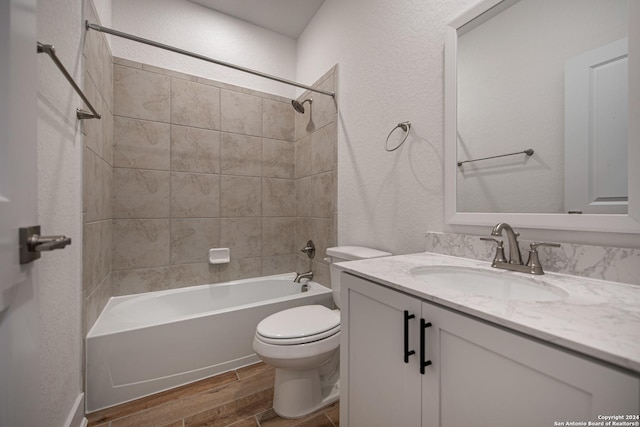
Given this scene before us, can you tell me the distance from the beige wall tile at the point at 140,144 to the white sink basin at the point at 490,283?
2.03 meters

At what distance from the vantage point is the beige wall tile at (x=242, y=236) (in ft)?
7.48

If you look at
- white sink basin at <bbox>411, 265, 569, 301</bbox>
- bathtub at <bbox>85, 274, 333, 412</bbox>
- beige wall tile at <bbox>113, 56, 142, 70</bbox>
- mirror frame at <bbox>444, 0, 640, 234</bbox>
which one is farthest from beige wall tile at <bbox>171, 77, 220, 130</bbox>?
white sink basin at <bbox>411, 265, 569, 301</bbox>

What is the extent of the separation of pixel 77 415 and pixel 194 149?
1.74 m

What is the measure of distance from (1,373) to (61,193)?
89cm

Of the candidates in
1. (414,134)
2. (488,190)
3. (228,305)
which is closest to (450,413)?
(488,190)

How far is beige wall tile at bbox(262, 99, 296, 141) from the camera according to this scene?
244cm

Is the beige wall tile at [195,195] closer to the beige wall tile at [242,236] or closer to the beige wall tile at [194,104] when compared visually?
the beige wall tile at [242,236]

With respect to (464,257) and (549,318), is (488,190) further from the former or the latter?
(549,318)

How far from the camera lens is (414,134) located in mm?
1375

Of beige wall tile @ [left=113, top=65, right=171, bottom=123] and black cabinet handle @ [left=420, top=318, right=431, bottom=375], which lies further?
beige wall tile @ [left=113, top=65, right=171, bottom=123]

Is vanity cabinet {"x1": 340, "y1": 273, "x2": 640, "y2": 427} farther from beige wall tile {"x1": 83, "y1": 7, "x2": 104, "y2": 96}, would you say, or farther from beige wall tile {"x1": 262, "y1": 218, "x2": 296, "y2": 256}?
beige wall tile {"x1": 83, "y1": 7, "x2": 104, "y2": 96}

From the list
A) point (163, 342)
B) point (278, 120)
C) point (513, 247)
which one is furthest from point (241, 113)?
point (513, 247)

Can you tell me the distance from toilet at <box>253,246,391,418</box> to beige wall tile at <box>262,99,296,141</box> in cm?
153

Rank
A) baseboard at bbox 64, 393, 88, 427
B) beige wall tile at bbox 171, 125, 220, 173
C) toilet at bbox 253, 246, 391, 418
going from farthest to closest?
1. beige wall tile at bbox 171, 125, 220, 173
2. toilet at bbox 253, 246, 391, 418
3. baseboard at bbox 64, 393, 88, 427
